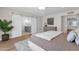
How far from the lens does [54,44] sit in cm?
114

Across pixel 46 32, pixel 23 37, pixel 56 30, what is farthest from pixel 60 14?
pixel 23 37

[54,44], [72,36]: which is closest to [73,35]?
[72,36]

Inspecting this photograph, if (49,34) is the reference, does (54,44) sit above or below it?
below

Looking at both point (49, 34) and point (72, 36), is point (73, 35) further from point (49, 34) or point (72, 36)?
point (49, 34)

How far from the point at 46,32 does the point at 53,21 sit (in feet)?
0.77

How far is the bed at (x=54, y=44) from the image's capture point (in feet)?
3.26

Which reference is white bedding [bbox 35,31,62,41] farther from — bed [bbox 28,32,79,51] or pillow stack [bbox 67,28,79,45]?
pillow stack [bbox 67,28,79,45]

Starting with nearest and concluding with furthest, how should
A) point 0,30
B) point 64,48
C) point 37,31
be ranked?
point 64,48, point 37,31, point 0,30

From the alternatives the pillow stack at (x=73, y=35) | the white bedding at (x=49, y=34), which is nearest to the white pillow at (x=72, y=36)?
the pillow stack at (x=73, y=35)

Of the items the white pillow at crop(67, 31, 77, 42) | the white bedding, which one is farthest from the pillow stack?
the white bedding

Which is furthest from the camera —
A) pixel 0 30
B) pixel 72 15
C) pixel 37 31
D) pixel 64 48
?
pixel 0 30

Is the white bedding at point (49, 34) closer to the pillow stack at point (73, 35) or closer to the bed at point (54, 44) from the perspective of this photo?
the bed at point (54, 44)

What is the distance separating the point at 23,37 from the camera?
133 cm

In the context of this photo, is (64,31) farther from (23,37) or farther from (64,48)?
(23,37)
